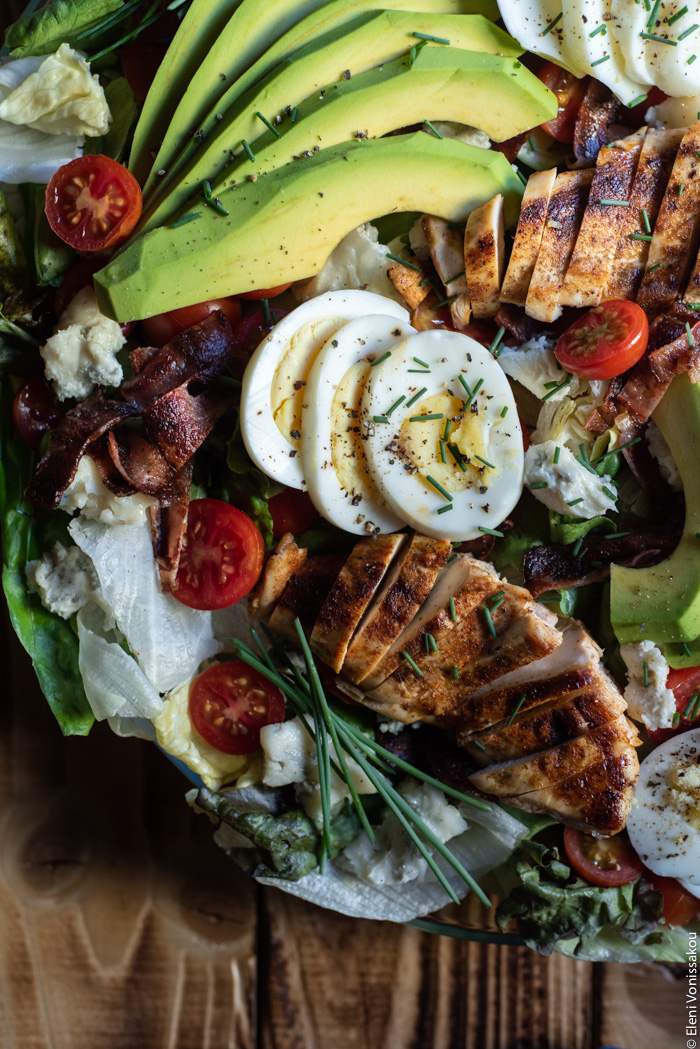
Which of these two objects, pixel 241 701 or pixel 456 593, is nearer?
pixel 456 593

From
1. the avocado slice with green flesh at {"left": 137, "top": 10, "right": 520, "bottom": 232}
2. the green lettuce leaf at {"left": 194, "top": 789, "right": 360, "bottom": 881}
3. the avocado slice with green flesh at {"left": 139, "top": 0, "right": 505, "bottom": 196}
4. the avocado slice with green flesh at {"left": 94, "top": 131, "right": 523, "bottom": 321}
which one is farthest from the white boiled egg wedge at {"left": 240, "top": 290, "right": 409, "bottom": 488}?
the green lettuce leaf at {"left": 194, "top": 789, "right": 360, "bottom": 881}

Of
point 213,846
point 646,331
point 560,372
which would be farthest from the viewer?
point 213,846

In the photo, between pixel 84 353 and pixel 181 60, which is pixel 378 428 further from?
pixel 181 60

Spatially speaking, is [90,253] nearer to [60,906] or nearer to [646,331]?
[646,331]

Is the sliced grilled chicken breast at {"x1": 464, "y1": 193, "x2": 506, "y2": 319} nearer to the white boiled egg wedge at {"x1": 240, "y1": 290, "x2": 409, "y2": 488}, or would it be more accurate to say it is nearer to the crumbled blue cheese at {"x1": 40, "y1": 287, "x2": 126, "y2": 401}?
the white boiled egg wedge at {"x1": 240, "y1": 290, "x2": 409, "y2": 488}

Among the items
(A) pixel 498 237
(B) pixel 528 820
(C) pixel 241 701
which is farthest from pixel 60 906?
(A) pixel 498 237

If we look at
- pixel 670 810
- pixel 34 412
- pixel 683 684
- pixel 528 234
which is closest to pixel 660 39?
pixel 528 234
